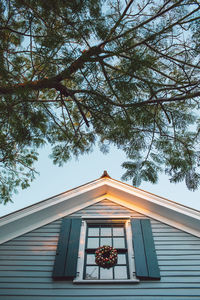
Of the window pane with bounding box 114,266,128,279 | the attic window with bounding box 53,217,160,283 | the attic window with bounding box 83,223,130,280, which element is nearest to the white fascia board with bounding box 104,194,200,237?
the attic window with bounding box 53,217,160,283

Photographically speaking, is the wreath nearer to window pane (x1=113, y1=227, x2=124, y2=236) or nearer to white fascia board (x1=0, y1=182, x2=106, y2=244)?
window pane (x1=113, y1=227, x2=124, y2=236)

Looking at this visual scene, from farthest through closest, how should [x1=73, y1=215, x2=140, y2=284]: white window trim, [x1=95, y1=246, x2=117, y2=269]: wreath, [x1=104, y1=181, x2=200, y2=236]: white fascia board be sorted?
1. [x1=104, y1=181, x2=200, y2=236]: white fascia board
2. [x1=95, y1=246, x2=117, y2=269]: wreath
3. [x1=73, y1=215, x2=140, y2=284]: white window trim

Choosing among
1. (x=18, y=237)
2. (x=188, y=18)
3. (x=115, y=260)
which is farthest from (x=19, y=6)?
(x=115, y=260)

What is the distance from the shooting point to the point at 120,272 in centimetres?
320

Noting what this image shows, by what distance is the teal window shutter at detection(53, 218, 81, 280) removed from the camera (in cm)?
300

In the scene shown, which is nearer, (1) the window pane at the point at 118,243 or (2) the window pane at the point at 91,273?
(2) the window pane at the point at 91,273

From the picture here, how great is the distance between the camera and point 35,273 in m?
3.05

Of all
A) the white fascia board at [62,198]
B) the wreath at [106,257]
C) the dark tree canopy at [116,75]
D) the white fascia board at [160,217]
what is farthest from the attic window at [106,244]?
the dark tree canopy at [116,75]

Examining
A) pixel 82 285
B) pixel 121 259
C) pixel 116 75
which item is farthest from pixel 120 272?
pixel 116 75

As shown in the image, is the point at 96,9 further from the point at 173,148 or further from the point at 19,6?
the point at 173,148

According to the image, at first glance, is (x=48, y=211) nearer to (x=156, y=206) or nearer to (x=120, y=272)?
(x=120, y=272)

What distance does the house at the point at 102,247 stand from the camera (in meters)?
2.88

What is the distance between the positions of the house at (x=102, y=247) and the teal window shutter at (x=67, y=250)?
0.05 feet

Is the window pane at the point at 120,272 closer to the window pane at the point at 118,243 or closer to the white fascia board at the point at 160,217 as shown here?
the window pane at the point at 118,243
